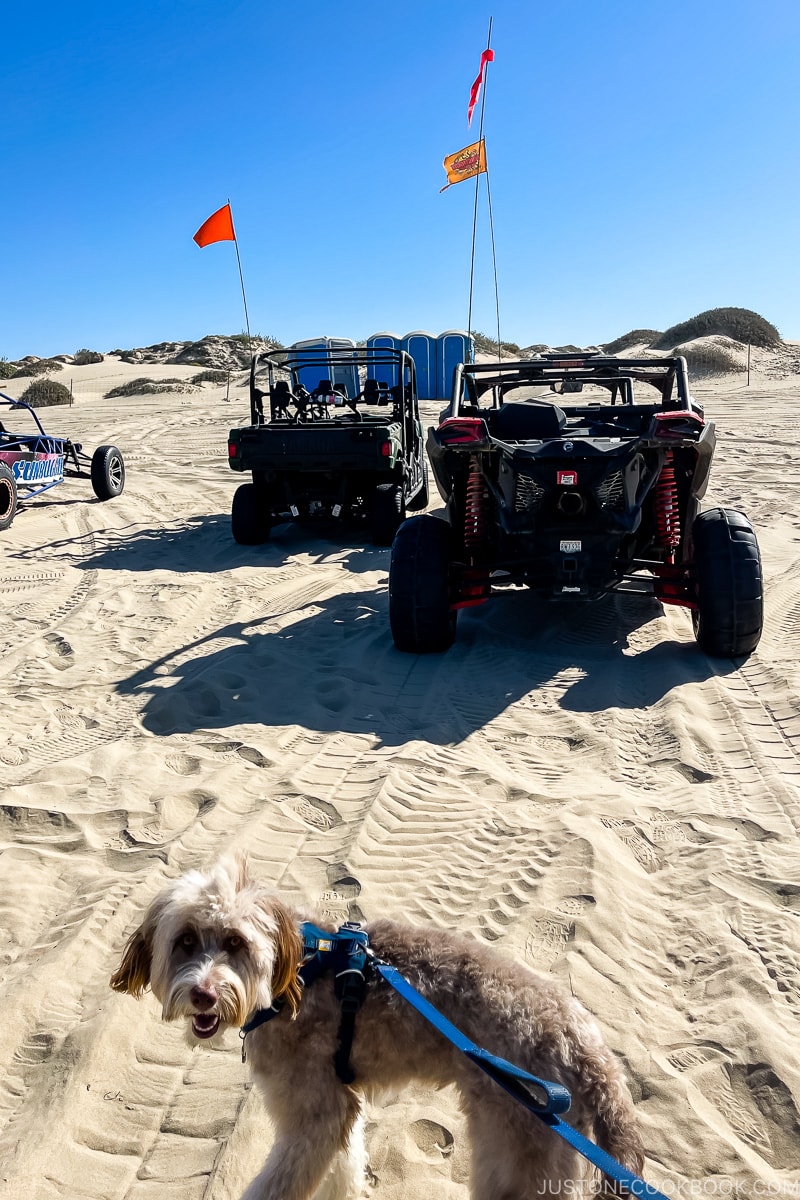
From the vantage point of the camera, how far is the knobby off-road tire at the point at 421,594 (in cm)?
595

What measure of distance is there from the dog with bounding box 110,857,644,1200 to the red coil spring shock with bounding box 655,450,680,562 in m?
4.55

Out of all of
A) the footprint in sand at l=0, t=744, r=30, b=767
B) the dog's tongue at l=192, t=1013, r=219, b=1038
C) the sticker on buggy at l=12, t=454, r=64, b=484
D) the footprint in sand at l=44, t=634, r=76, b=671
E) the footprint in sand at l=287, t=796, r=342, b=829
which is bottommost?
the footprint in sand at l=44, t=634, r=76, b=671

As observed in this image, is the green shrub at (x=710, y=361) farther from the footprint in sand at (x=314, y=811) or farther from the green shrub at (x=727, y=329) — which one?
the footprint in sand at (x=314, y=811)

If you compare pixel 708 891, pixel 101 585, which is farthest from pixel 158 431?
pixel 708 891

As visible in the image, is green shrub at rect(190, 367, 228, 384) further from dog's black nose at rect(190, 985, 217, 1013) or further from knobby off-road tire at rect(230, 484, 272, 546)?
dog's black nose at rect(190, 985, 217, 1013)

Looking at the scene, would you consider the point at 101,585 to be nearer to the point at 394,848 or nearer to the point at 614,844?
the point at 394,848

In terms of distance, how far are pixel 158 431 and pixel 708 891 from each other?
18.0 meters

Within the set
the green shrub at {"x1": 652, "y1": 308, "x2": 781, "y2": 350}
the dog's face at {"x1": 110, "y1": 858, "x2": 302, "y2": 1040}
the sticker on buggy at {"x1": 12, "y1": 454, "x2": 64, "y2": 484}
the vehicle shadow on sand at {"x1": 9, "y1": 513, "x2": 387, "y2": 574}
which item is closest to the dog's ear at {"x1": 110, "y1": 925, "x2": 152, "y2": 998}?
the dog's face at {"x1": 110, "y1": 858, "x2": 302, "y2": 1040}

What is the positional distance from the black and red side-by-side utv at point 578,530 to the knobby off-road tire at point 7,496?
5.75m

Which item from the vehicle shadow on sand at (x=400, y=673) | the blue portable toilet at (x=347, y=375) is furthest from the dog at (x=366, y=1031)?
the blue portable toilet at (x=347, y=375)

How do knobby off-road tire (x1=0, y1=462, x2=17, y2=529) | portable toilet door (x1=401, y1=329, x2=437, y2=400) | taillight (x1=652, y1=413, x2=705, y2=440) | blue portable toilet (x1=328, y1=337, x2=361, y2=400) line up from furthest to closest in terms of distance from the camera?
portable toilet door (x1=401, y1=329, x2=437, y2=400) < blue portable toilet (x1=328, y1=337, x2=361, y2=400) < knobby off-road tire (x1=0, y1=462, x2=17, y2=529) < taillight (x1=652, y1=413, x2=705, y2=440)

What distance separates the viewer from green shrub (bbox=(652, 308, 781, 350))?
108 feet

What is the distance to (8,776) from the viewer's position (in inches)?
167

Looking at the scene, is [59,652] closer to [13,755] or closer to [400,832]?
[13,755]
